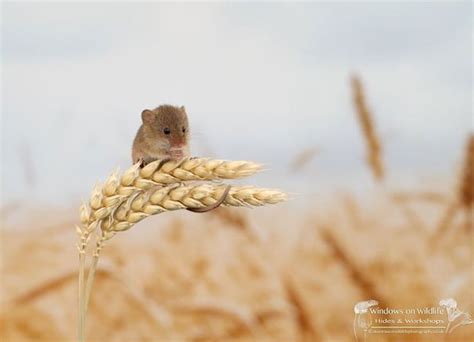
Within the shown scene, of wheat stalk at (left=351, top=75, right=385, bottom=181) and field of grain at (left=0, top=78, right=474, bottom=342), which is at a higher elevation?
wheat stalk at (left=351, top=75, right=385, bottom=181)

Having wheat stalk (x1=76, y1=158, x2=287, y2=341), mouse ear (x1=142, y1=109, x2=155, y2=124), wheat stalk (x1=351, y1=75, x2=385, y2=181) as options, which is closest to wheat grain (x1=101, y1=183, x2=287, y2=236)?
wheat stalk (x1=76, y1=158, x2=287, y2=341)

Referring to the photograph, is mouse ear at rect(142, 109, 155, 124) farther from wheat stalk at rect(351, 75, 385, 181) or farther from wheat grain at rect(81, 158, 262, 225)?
wheat stalk at rect(351, 75, 385, 181)

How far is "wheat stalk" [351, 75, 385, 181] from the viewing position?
2768 millimetres

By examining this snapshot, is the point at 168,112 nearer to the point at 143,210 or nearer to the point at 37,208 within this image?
the point at 143,210

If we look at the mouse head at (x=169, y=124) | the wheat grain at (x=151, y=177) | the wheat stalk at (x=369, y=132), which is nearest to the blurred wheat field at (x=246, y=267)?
the wheat stalk at (x=369, y=132)

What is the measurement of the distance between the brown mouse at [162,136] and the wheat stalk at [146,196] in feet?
0.87

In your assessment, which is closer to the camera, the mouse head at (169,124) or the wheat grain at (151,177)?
the wheat grain at (151,177)

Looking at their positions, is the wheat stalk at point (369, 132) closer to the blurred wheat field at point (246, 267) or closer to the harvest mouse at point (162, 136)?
the blurred wheat field at point (246, 267)

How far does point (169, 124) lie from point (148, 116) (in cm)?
5

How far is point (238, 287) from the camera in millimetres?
2848

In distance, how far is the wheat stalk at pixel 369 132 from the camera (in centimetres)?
277

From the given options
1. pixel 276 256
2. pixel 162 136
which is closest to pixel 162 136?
pixel 162 136

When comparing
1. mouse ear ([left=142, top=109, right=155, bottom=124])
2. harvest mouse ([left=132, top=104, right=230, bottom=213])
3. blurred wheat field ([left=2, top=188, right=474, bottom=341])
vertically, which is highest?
mouse ear ([left=142, top=109, right=155, bottom=124])

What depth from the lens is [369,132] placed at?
278 cm
